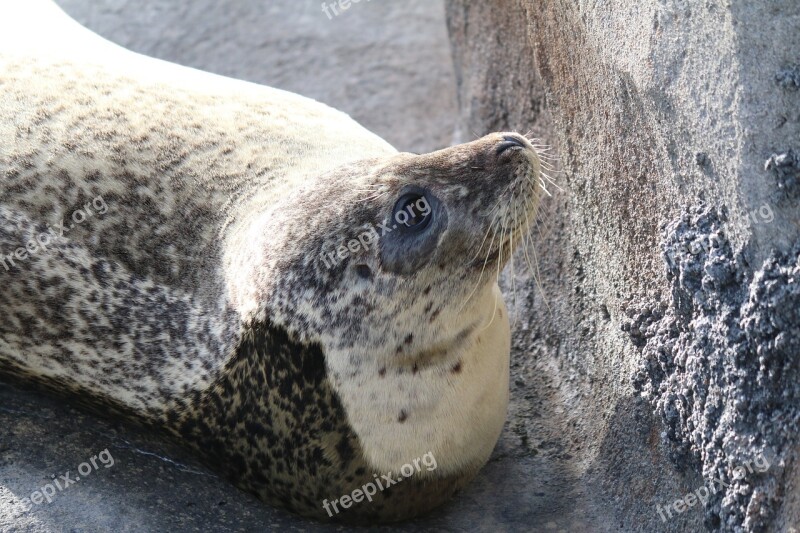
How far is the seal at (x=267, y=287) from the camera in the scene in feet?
11.8

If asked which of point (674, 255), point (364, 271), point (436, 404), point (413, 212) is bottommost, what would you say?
point (436, 404)

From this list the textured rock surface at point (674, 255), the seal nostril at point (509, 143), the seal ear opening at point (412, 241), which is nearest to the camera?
the textured rock surface at point (674, 255)

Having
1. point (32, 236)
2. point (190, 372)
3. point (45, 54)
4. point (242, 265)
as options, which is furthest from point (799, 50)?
point (45, 54)

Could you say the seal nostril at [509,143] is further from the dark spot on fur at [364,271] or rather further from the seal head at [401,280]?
the dark spot on fur at [364,271]

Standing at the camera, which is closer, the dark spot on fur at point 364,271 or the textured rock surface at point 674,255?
the textured rock surface at point 674,255

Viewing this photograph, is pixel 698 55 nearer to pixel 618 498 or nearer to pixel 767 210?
pixel 767 210

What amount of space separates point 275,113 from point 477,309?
4.46 ft

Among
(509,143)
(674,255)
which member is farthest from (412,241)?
(674,255)

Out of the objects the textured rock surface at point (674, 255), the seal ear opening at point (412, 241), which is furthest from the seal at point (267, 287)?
the textured rock surface at point (674, 255)

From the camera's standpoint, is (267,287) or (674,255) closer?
(674,255)

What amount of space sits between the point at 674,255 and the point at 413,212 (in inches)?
33.5

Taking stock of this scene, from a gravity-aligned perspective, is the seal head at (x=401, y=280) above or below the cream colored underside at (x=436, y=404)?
above

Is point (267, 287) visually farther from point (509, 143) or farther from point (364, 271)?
point (509, 143)

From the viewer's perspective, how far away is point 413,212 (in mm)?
3594
